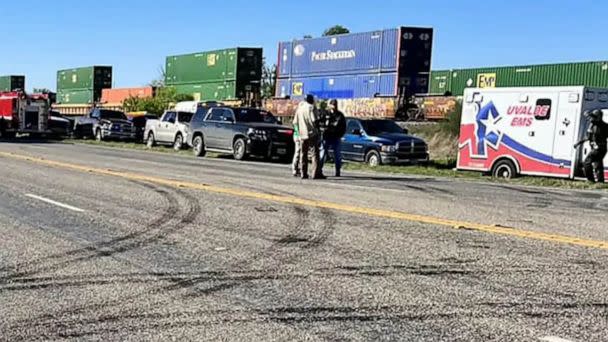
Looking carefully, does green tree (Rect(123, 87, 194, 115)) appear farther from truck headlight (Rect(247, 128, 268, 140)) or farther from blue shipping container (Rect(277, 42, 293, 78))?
truck headlight (Rect(247, 128, 268, 140))

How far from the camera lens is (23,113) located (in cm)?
3897

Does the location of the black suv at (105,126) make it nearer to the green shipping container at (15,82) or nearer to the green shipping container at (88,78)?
the green shipping container at (15,82)

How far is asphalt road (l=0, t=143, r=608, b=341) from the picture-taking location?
197 inches

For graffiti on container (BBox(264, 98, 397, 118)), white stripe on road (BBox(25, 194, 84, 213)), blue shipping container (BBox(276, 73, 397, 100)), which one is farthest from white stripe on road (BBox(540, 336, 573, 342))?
blue shipping container (BBox(276, 73, 397, 100))

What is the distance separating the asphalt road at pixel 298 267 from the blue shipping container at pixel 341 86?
1179 inches

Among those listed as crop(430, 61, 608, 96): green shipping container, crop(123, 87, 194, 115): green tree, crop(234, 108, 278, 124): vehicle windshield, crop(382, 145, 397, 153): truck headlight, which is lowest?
crop(382, 145, 397, 153): truck headlight

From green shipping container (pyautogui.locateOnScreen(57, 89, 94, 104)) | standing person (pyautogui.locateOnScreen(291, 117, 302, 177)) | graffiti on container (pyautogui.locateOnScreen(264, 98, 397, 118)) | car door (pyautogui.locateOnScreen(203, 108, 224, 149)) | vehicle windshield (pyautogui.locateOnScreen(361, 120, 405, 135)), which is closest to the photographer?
standing person (pyautogui.locateOnScreen(291, 117, 302, 177))

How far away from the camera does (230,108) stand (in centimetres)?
2570

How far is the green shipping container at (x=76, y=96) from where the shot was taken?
2833 inches

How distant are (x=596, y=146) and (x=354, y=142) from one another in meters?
8.41

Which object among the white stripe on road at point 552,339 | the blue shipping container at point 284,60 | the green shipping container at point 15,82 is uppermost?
the blue shipping container at point 284,60

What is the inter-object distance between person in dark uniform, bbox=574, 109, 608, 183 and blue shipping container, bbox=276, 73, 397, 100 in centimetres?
2377

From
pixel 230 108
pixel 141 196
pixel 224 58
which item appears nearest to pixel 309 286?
pixel 141 196

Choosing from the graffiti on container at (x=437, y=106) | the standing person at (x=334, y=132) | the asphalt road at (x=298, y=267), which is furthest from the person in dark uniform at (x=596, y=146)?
the graffiti on container at (x=437, y=106)
